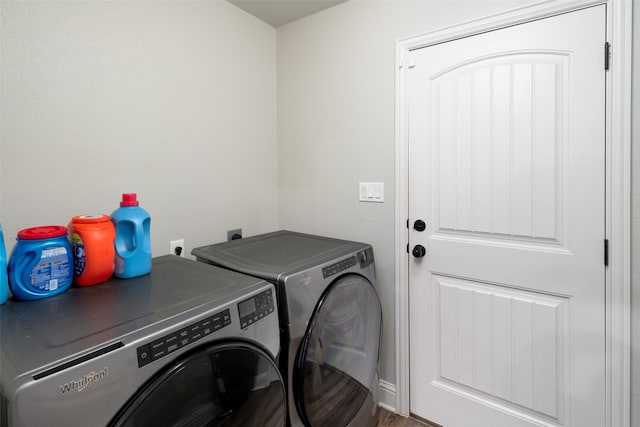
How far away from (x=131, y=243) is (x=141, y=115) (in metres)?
0.66

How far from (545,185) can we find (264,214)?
162 centimetres

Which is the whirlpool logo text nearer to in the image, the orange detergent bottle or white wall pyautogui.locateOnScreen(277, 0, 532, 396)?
the orange detergent bottle

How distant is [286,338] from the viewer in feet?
3.88

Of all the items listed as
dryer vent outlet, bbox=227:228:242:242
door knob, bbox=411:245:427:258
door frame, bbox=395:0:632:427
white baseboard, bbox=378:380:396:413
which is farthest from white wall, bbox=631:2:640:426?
dryer vent outlet, bbox=227:228:242:242

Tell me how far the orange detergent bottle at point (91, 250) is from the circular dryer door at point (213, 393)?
560 millimetres

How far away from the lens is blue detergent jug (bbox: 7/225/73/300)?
98cm

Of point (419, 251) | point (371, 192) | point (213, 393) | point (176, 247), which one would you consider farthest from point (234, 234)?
point (213, 393)

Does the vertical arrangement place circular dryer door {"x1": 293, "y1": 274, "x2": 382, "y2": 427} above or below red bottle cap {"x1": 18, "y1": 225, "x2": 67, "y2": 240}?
below

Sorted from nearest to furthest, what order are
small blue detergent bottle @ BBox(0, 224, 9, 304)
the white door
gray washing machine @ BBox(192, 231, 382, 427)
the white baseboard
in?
1. small blue detergent bottle @ BBox(0, 224, 9, 304)
2. gray washing machine @ BBox(192, 231, 382, 427)
3. the white door
4. the white baseboard

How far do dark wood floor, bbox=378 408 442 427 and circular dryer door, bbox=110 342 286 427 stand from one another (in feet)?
3.21

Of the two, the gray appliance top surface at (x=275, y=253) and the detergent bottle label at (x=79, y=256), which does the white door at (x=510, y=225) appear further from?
the detergent bottle label at (x=79, y=256)

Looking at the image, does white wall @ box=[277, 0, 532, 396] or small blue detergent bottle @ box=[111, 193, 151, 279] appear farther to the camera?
white wall @ box=[277, 0, 532, 396]

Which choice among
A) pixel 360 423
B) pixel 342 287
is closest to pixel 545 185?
pixel 342 287

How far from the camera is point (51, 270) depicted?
101cm
